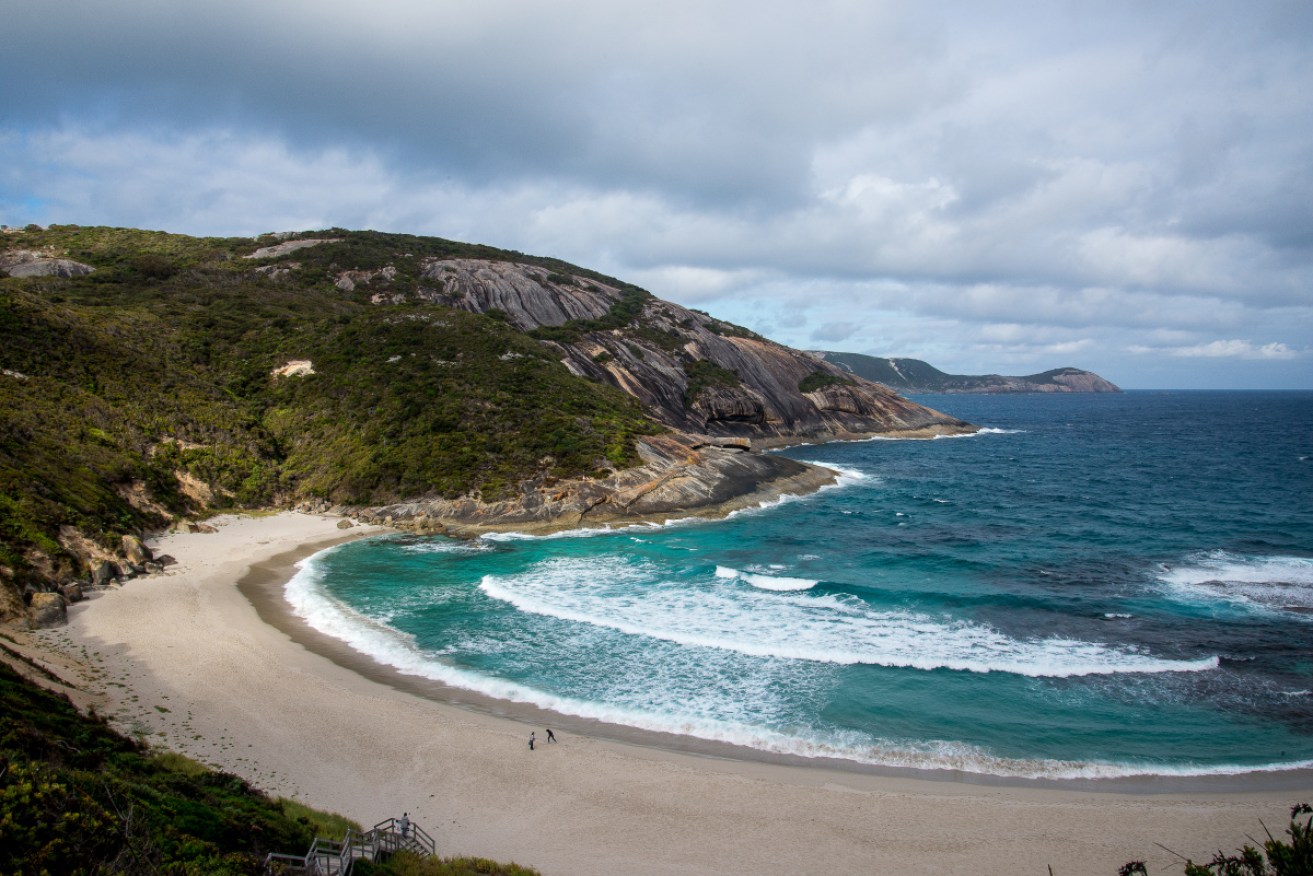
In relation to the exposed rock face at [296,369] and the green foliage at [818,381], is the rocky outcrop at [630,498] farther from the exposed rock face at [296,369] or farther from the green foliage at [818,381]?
the green foliage at [818,381]

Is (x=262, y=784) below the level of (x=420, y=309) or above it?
below

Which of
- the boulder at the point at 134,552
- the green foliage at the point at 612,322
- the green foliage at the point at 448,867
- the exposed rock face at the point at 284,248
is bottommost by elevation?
the green foliage at the point at 448,867

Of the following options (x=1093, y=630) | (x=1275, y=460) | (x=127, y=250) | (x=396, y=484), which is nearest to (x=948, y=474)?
(x=1275, y=460)

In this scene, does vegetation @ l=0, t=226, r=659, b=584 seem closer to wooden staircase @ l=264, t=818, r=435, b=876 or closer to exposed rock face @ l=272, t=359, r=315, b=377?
exposed rock face @ l=272, t=359, r=315, b=377

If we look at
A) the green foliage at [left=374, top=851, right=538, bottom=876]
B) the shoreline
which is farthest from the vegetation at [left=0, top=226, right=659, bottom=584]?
the green foliage at [left=374, top=851, right=538, bottom=876]

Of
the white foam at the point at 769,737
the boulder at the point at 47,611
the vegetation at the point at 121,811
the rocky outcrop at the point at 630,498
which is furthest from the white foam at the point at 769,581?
the boulder at the point at 47,611

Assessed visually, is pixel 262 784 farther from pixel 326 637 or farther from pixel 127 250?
pixel 127 250
